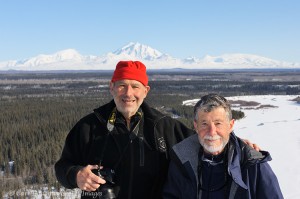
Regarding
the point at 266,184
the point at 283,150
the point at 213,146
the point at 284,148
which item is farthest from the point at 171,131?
the point at 284,148

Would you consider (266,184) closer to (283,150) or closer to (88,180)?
(88,180)

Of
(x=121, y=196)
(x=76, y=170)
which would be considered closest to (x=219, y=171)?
(x=121, y=196)

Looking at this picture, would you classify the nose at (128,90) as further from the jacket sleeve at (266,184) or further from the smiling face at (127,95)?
the jacket sleeve at (266,184)

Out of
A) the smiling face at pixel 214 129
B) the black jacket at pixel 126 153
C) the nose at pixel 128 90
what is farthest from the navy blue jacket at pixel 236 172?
the nose at pixel 128 90

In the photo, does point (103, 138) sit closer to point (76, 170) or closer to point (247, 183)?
point (76, 170)

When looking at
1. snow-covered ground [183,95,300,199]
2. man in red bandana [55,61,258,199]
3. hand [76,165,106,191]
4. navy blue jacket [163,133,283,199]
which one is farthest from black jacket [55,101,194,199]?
snow-covered ground [183,95,300,199]
